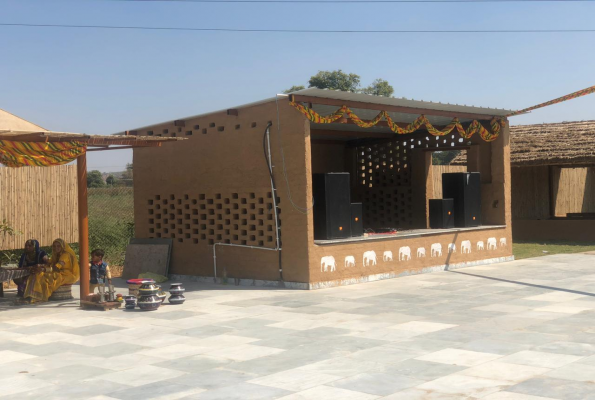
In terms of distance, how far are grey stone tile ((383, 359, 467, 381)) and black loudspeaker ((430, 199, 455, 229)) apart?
7755 millimetres

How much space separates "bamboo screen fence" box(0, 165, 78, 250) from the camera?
12633mm

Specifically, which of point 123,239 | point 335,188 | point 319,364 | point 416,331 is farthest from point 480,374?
point 123,239

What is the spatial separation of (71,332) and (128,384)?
2.46m

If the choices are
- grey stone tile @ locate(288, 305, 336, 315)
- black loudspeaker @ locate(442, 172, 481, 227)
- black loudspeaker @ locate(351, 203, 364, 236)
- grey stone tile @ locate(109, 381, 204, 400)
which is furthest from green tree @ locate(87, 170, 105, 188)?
grey stone tile @ locate(109, 381, 204, 400)

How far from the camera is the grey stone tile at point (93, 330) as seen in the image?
282 inches

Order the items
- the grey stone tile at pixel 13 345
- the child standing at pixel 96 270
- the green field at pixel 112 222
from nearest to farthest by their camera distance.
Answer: the grey stone tile at pixel 13 345, the child standing at pixel 96 270, the green field at pixel 112 222

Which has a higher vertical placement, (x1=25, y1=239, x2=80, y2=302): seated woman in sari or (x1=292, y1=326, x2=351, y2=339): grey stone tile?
(x1=25, y1=239, x2=80, y2=302): seated woman in sari

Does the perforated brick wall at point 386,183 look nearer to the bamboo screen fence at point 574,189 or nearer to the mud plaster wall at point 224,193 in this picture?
the mud plaster wall at point 224,193

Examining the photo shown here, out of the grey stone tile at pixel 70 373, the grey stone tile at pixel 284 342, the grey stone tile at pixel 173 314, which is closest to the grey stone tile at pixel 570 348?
the grey stone tile at pixel 284 342

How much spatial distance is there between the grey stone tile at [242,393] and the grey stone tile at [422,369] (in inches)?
37.5

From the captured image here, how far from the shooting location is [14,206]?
12703 mm

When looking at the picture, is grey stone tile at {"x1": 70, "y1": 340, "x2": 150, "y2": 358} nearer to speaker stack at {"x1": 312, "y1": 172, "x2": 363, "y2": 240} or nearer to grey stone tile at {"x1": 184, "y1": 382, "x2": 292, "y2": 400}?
grey stone tile at {"x1": 184, "y1": 382, "x2": 292, "y2": 400}

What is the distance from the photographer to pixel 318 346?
6164 mm

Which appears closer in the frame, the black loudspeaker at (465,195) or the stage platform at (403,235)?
the stage platform at (403,235)
